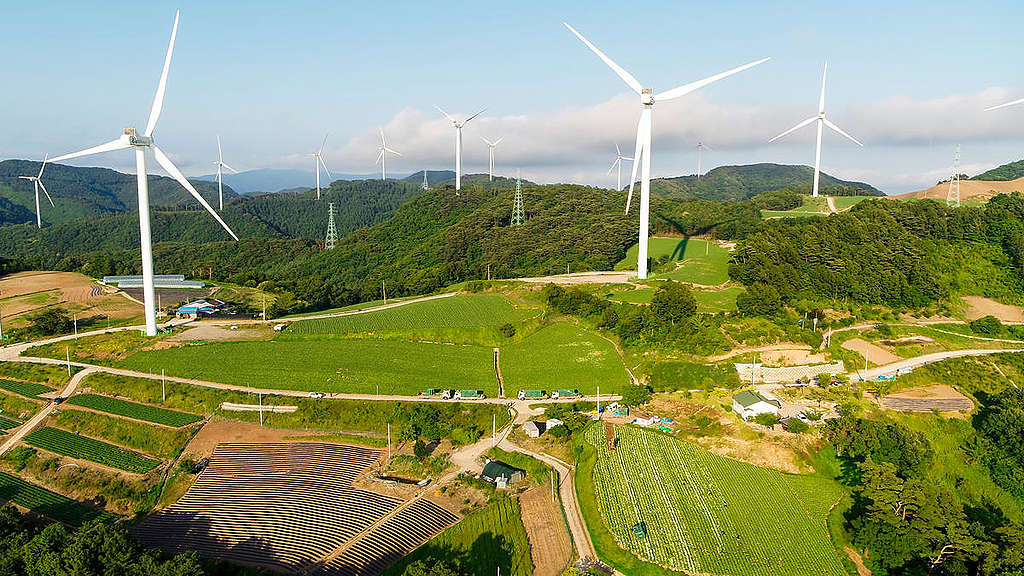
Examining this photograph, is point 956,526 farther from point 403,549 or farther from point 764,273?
point 764,273

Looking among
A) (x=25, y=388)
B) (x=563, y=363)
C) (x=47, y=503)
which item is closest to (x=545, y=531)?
(x=563, y=363)

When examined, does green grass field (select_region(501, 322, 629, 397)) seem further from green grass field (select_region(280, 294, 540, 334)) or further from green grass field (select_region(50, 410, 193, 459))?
green grass field (select_region(50, 410, 193, 459))

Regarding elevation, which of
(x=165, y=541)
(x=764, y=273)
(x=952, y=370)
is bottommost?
(x=165, y=541)

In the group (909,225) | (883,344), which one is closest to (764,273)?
(883,344)

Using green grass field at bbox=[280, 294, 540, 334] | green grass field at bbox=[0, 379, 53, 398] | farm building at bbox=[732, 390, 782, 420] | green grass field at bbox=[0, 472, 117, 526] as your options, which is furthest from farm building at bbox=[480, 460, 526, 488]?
green grass field at bbox=[0, 379, 53, 398]

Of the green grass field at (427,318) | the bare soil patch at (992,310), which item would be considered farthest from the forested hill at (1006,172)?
the green grass field at (427,318)

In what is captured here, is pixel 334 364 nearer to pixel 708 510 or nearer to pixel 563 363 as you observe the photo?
pixel 563 363

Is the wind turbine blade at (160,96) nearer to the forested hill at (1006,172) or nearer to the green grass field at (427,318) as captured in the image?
the green grass field at (427,318)

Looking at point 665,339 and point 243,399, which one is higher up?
point 665,339
